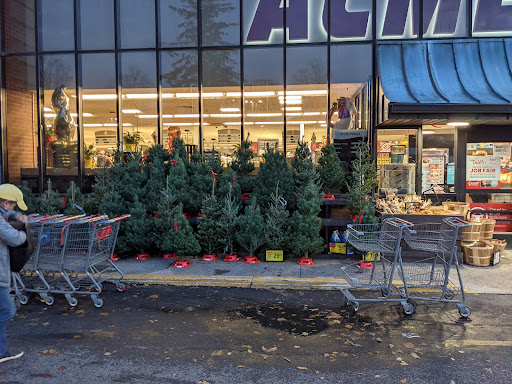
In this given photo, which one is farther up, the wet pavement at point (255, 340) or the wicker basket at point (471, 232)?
the wicker basket at point (471, 232)

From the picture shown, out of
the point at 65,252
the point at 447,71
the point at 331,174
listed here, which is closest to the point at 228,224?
the point at 331,174

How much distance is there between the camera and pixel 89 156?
12.6 meters

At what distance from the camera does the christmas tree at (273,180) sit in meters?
9.55

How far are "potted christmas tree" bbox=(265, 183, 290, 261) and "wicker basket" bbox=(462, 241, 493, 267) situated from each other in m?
3.69

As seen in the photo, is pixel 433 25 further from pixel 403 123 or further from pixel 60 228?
pixel 60 228

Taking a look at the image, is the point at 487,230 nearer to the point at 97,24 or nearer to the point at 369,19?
the point at 369,19

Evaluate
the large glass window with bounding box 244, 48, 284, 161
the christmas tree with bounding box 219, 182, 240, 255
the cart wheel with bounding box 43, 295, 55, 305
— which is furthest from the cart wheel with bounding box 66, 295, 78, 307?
the large glass window with bounding box 244, 48, 284, 161

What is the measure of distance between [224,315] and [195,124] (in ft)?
25.1

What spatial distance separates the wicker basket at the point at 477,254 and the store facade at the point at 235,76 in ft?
9.00

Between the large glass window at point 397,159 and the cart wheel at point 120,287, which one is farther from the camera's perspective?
the large glass window at point 397,159

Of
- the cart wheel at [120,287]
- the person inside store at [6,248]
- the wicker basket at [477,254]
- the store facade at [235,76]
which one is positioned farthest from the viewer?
the store facade at [235,76]

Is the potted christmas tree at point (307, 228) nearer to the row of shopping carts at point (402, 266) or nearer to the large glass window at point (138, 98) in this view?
the row of shopping carts at point (402, 266)

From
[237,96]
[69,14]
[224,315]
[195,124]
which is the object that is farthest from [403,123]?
[69,14]

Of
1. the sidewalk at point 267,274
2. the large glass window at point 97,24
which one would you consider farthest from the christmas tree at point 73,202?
the large glass window at point 97,24
